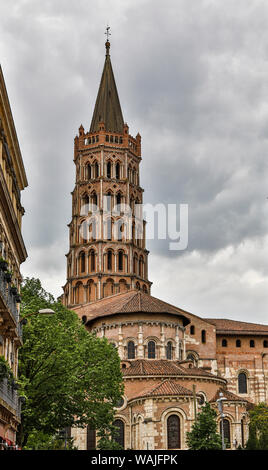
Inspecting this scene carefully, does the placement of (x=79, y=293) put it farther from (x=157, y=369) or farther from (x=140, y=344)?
(x=157, y=369)

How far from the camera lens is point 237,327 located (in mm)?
86375

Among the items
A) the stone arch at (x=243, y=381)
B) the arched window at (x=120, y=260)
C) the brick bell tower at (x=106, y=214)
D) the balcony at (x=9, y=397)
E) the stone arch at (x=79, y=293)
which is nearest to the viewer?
the balcony at (x=9, y=397)

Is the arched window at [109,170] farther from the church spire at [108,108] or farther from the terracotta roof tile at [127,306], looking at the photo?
the terracotta roof tile at [127,306]

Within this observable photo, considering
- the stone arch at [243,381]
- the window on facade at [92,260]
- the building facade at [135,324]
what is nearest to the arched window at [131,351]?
the building facade at [135,324]

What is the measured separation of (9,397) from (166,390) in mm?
32078

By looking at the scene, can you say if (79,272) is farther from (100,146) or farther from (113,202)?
(100,146)

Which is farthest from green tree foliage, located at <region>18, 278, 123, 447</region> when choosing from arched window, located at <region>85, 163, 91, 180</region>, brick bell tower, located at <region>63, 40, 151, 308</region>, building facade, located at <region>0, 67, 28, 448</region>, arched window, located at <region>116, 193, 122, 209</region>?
arched window, located at <region>85, 163, 91, 180</region>

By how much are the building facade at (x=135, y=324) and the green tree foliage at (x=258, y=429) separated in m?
1.38

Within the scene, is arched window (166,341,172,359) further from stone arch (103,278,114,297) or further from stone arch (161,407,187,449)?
stone arch (103,278,114,297)

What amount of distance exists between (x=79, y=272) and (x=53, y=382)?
55064 millimetres

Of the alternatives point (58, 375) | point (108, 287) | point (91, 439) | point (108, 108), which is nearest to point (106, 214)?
point (108, 287)

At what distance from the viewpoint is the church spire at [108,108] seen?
343 ft

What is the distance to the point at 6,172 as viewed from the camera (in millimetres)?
32625
